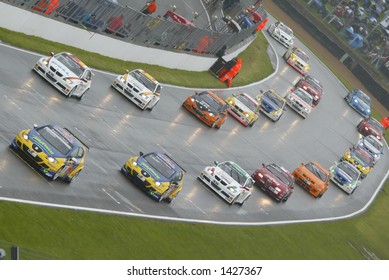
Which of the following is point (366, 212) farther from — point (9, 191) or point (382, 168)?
point (9, 191)

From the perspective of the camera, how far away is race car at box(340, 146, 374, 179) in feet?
186

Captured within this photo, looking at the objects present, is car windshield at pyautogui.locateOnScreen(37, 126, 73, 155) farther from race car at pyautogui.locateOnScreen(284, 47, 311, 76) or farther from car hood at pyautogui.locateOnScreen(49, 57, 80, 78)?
race car at pyautogui.locateOnScreen(284, 47, 311, 76)

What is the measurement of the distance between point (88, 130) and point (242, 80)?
88.1 ft

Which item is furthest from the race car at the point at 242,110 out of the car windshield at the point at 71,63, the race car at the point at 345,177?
the car windshield at the point at 71,63

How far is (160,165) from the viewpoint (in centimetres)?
3256

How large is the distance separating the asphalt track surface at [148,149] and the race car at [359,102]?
13.4 metres

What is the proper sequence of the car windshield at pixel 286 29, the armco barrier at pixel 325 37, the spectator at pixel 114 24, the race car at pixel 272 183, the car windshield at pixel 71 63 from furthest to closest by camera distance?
the armco barrier at pixel 325 37 < the car windshield at pixel 286 29 < the spectator at pixel 114 24 < the race car at pixel 272 183 < the car windshield at pixel 71 63

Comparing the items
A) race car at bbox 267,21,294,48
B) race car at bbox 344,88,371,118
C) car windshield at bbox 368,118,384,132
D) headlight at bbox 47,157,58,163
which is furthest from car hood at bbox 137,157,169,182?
race car at bbox 267,21,294,48

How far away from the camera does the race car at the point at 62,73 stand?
118 feet

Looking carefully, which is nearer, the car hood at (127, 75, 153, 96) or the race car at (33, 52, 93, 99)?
the race car at (33, 52, 93, 99)

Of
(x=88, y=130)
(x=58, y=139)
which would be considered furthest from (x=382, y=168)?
(x=58, y=139)

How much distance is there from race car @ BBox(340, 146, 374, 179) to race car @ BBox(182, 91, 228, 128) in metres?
13.4

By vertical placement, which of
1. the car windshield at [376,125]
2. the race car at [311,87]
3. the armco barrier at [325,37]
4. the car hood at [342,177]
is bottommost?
the car hood at [342,177]

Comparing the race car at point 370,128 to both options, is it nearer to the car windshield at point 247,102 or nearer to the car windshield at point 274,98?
the car windshield at point 274,98
